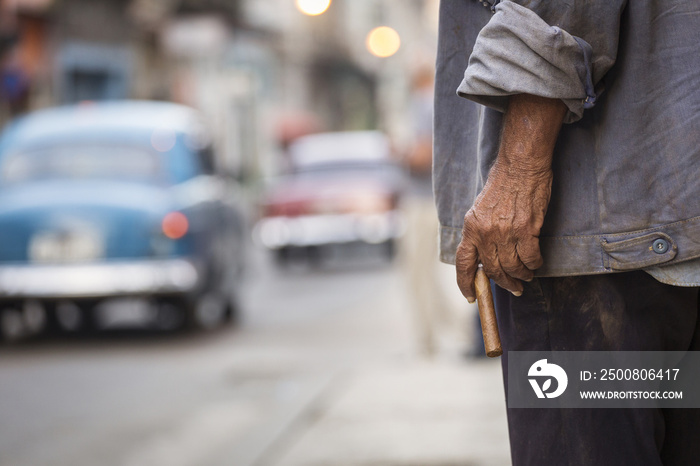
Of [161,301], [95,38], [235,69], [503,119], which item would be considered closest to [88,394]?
[161,301]

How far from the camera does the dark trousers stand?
1637 millimetres

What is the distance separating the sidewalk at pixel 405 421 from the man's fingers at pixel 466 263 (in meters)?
2.28

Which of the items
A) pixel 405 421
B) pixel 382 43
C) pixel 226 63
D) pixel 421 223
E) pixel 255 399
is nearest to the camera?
pixel 405 421

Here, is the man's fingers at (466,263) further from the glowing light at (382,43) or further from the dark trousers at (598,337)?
the glowing light at (382,43)

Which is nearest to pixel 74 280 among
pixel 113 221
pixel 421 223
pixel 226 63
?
pixel 113 221

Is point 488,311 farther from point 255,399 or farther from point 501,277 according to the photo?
point 255,399

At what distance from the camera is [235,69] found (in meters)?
28.0

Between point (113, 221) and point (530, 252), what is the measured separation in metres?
6.18

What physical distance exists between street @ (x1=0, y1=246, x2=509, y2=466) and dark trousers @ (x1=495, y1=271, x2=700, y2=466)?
227 centimetres

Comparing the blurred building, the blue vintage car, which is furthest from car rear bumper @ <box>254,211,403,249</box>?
the blue vintage car

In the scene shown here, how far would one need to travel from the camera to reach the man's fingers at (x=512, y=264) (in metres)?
1.63

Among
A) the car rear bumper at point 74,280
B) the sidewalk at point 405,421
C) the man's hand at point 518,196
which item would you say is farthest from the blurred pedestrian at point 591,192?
the car rear bumper at point 74,280

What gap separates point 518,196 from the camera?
165 centimetres

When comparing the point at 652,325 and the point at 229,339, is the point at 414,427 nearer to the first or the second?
the point at 652,325
